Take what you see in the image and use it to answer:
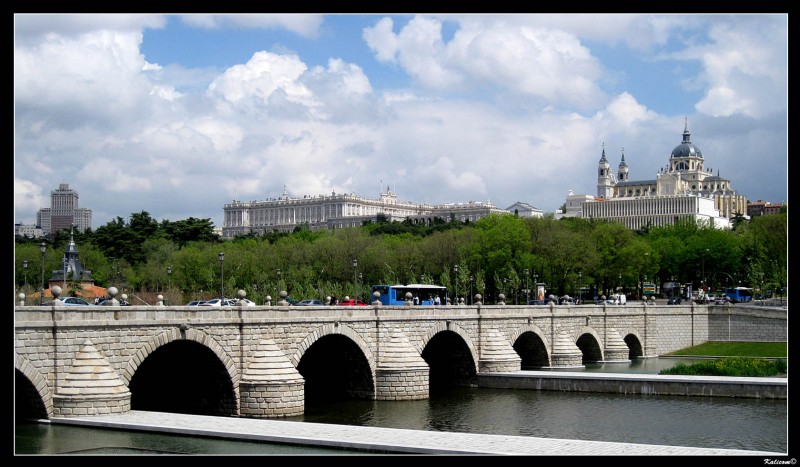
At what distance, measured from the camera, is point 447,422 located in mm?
41750

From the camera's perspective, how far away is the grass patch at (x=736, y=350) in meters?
72.3

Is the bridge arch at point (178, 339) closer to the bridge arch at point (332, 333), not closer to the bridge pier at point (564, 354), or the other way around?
the bridge arch at point (332, 333)

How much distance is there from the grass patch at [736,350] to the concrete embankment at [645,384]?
21.7 metres

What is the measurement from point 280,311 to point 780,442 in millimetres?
19304

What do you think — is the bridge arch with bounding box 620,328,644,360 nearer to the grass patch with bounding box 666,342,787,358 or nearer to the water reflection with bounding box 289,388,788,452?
the grass patch with bounding box 666,342,787,358

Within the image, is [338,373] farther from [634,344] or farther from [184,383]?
[634,344]

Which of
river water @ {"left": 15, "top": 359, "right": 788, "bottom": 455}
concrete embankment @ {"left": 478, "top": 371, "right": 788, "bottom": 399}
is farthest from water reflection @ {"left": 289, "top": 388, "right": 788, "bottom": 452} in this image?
concrete embankment @ {"left": 478, "top": 371, "right": 788, "bottom": 399}

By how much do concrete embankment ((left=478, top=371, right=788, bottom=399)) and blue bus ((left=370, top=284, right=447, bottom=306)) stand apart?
624 inches

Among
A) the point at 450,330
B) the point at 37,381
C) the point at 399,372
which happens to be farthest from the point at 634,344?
the point at 37,381
